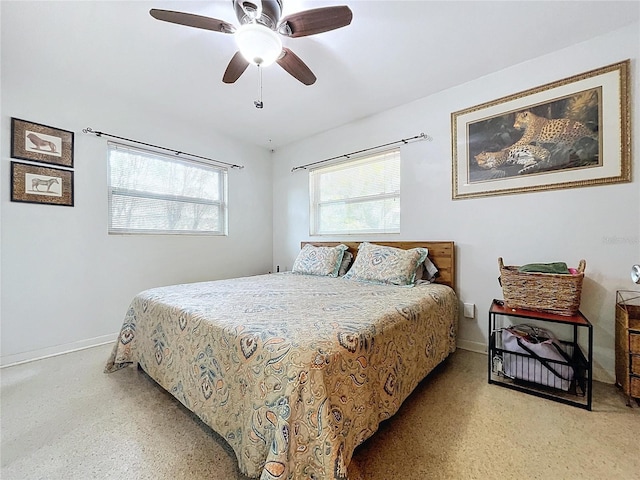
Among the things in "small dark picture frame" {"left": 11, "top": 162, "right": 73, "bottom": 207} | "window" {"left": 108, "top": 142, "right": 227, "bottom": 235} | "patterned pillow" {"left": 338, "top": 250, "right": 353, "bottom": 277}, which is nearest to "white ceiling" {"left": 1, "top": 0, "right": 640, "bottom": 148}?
"window" {"left": 108, "top": 142, "right": 227, "bottom": 235}

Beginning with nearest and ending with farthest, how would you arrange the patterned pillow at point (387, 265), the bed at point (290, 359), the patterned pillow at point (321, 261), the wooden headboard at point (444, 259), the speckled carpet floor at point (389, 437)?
1. the bed at point (290, 359)
2. the speckled carpet floor at point (389, 437)
3. the patterned pillow at point (387, 265)
4. the wooden headboard at point (444, 259)
5. the patterned pillow at point (321, 261)

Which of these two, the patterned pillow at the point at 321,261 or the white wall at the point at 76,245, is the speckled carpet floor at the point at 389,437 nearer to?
the white wall at the point at 76,245

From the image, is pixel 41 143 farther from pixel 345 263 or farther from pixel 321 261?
pixel 345 263

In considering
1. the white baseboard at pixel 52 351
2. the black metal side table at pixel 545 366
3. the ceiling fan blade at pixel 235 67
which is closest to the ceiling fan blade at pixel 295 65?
the ceiling fan blade at pixel 235 67

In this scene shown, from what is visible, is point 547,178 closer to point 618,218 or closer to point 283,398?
point 618,218

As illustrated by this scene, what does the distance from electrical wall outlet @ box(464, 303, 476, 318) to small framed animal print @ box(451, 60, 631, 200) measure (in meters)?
0.99

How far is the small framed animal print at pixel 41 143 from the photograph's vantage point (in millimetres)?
2182

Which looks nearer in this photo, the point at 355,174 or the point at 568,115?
the point at 568,115

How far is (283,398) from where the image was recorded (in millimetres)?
921

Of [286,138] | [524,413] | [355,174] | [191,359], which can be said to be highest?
[286,138]

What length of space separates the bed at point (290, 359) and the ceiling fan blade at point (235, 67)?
62.8 inches

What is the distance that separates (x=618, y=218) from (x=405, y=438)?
6.69ft

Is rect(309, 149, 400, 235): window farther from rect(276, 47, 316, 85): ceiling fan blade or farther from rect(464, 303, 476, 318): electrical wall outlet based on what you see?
rect(276, 47, 316, 85): ceiling fan blade

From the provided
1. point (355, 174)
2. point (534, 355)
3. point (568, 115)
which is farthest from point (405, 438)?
point (355, 174)
